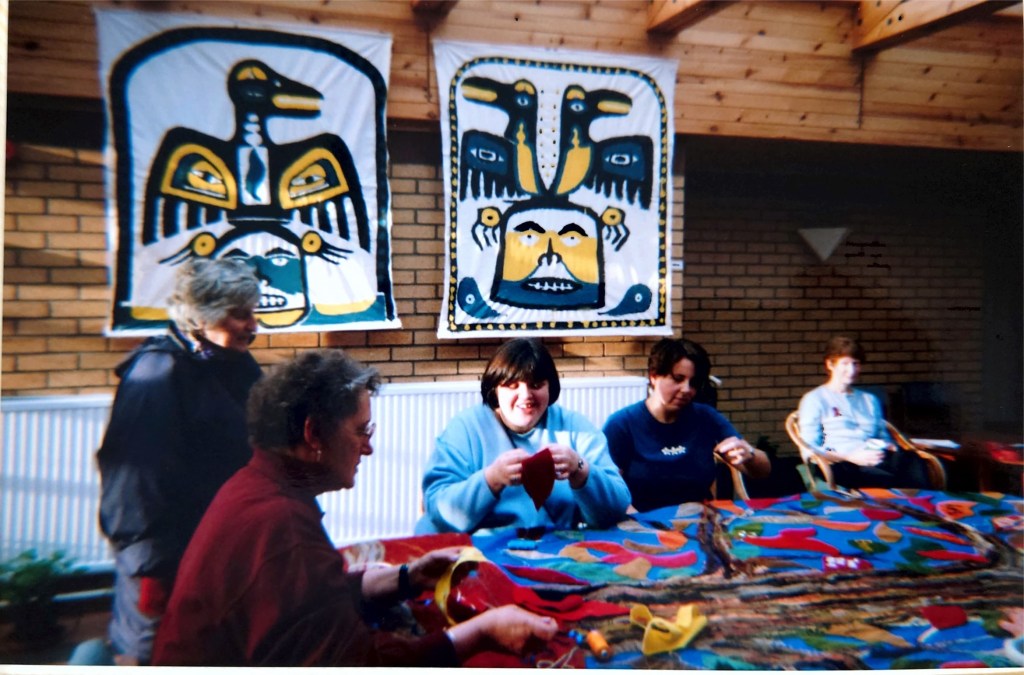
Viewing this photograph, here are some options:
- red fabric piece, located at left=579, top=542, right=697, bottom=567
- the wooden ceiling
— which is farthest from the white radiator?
the wooden ceiling

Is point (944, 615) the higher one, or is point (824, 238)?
point (824, 238)

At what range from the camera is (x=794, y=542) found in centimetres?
260

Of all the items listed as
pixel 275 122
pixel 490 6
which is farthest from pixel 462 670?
pixel 490 6

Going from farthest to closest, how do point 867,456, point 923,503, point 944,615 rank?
point 867,456, point 923,503, point 944,615

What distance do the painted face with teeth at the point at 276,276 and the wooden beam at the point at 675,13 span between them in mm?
1538

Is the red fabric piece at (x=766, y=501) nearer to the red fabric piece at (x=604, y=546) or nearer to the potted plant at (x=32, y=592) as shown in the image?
the red fabric piece at (x=604, y=546)

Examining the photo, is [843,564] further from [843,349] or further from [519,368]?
[519,368]

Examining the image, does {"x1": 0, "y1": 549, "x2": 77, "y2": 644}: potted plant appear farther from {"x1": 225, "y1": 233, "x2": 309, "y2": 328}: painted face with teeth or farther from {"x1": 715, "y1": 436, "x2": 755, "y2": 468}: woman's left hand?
{"x1": 715, "y1": 436, "x2": 755, "y2": 468}: woman's left hand

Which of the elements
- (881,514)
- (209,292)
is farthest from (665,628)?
(209,292)

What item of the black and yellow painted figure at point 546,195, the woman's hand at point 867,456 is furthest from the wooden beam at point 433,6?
the woman's hand at point 867,456

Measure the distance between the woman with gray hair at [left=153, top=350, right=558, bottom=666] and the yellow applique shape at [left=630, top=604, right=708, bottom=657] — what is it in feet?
0.84

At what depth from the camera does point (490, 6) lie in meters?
2.68

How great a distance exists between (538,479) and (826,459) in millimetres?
1223

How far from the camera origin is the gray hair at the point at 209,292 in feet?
7.97
